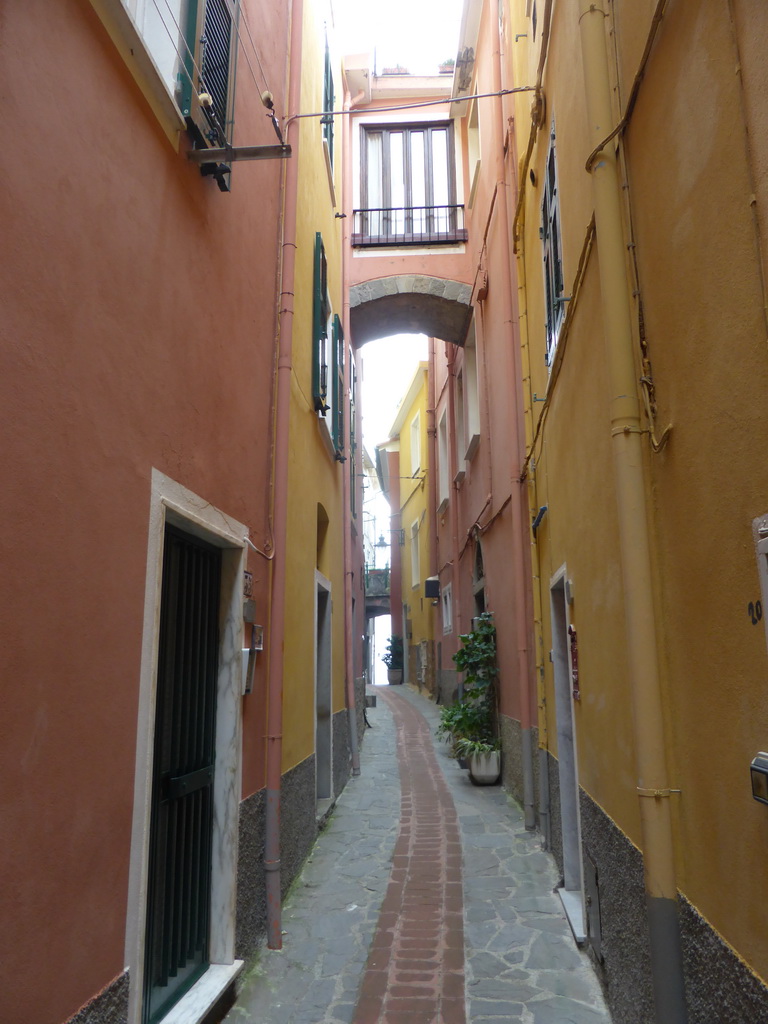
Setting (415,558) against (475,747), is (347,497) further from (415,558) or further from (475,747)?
(415,558)

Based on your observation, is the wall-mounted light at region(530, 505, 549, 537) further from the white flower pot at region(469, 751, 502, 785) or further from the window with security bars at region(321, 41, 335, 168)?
the window with security bars at region(321, 41, 335, 168)

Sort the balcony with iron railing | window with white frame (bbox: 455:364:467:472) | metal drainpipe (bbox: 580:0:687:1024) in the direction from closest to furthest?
metal drainpipe (bbox: 580:0:687:1024) < window with white frame (bbox: 455:364:467:472) < the balcony with iron railing

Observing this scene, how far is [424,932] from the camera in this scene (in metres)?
4.83

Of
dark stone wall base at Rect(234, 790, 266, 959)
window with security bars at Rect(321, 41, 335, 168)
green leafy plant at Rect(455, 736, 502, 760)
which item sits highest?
window with security bars at Rect(321, 41, 335, 168)

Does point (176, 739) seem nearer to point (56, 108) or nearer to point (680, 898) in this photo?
point (680, 898)

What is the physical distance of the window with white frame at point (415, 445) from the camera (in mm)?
23156

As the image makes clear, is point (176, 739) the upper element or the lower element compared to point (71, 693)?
lower

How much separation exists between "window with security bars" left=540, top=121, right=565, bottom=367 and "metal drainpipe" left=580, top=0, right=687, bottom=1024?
1807 millimetres

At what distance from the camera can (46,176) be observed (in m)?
2.29

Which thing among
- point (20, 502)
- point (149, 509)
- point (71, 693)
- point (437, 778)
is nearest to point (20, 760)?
point (71, 693)

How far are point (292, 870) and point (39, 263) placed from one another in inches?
183

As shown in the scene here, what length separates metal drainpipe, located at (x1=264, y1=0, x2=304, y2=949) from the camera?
4.72 metres

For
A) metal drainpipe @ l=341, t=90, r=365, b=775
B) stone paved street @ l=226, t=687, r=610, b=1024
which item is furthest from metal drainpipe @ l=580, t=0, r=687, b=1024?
A: metal drainpipe @ l=341, t=90, r=365, b=775

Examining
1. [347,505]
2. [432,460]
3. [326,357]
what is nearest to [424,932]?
[326,357]
